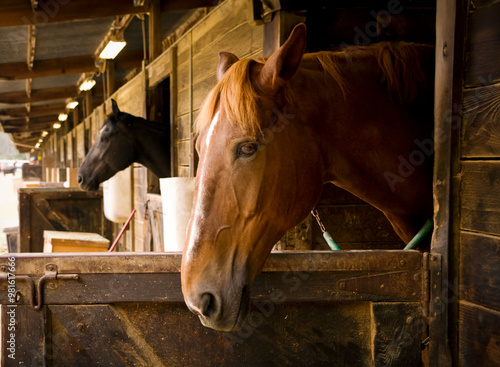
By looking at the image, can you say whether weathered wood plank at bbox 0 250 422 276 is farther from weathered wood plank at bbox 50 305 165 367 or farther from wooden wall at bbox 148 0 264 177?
wooden wall at bbox 148 0 264 177

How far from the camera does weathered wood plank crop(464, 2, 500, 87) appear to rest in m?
1.15

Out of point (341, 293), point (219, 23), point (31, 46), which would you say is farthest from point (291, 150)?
point (31, 46)

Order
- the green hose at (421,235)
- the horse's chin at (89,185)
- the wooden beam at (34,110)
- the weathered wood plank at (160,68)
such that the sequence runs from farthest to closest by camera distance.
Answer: the wooden beam at (34,110) < the horse's chin at (89,185) < the weathered wood plank at (160,68) < the green hose at (421,235)

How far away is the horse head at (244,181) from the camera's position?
111cm

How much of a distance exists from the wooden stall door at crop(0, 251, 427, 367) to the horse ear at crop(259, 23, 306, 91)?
20.1 inches

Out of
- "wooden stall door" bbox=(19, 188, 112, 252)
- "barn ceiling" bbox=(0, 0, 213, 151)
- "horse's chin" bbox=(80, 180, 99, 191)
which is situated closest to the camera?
"barn ceiling" bbox=(0, 0, 213, 151)

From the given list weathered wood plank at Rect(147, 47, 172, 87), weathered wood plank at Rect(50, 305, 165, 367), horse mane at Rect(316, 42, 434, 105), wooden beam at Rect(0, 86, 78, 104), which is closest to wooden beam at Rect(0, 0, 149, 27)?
weathered wood plank at Rect(147, 47, 172, 87)

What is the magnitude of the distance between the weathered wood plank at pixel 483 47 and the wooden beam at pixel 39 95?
1030 centimetres

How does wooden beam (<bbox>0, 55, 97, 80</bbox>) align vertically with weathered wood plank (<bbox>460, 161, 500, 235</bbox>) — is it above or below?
above

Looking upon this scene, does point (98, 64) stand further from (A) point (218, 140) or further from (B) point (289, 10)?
(A) point (218, 140)

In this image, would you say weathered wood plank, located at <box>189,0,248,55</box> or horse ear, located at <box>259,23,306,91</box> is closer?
horse ear, located at <box>259,23,306,91</box>

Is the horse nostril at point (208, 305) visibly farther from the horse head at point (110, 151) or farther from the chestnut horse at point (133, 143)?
the horse head at point (110, 151)

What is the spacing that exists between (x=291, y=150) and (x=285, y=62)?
257 mm

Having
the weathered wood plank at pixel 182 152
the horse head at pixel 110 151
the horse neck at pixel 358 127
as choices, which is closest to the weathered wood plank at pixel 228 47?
the weathered wood plank at pixel 182 152
